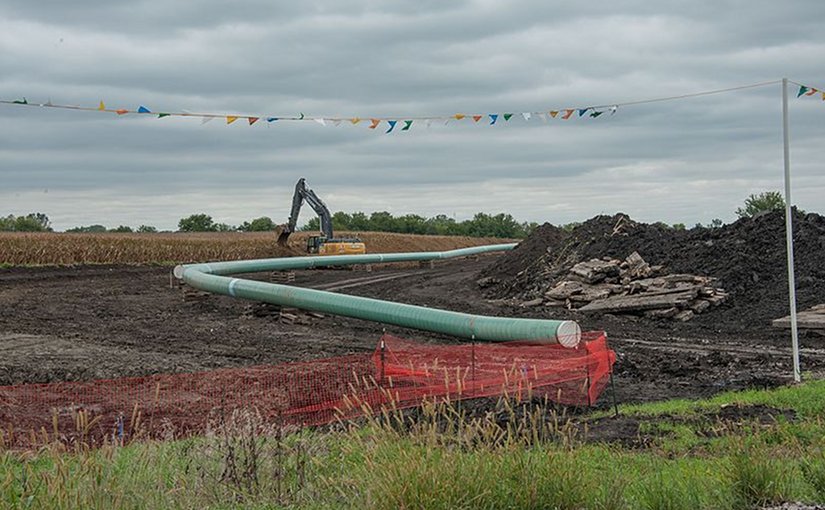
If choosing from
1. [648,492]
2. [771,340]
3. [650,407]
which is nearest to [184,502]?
[648,492]

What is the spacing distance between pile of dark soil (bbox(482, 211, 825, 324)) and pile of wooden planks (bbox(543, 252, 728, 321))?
28.1 inches

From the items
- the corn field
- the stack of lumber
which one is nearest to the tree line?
the corn field

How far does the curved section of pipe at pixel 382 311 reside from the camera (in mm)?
14711

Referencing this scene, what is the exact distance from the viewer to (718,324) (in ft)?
73.2

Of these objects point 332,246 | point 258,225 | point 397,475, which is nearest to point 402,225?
point 258,225

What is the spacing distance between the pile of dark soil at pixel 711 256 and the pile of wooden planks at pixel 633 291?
0.71 m

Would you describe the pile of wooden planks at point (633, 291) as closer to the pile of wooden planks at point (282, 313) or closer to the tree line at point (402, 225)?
the pile of wooden planks at point (282, 313)

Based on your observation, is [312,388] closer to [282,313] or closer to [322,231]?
[282,313]

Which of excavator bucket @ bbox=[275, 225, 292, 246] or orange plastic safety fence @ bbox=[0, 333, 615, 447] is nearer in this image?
orange plastic safety fence @ bbox=[0, 333, 615, 447]

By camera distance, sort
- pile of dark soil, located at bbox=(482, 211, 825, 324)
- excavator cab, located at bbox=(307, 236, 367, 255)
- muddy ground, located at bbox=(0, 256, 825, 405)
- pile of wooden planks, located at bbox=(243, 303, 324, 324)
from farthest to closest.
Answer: excavator cab, located at bbox=(307, 236, 367, 255) < pile of dark soil, located at bbox=(482, 211, 825, 324) < pile of wooden planks, located at bbox=(243, 303, 324, 324) < muddy ground, located at bbox=(0, 256, 825, 405)

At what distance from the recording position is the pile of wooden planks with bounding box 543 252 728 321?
77.7 ft

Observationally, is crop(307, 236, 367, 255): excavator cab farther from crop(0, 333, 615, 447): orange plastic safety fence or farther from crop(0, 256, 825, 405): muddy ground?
crop(0, 333, 615, 447): orange plastic safety fence

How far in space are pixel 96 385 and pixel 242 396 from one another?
2.43m

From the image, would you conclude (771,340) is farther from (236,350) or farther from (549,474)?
(549,474)
